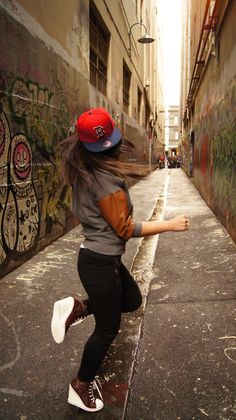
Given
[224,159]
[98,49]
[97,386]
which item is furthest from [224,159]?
[97,386]

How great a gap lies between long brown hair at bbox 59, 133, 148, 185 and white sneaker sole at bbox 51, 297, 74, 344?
77 cm

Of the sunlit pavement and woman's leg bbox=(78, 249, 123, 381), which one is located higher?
woman's leg bbox=(78, 249, 123, 381)

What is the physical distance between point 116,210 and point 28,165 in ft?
11.2

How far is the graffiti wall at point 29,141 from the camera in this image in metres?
4.45

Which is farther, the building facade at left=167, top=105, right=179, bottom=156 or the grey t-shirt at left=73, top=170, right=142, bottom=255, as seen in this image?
the building facade at left=167, top=105, right=179, bottom=156

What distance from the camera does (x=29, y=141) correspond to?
512 centimetres

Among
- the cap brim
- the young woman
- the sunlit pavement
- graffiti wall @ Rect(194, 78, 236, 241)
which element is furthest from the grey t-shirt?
graffiti wall @ Rect(194, 78, 236, 241)

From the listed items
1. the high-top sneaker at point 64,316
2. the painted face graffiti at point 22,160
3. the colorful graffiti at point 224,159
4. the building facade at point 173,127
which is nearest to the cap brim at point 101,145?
the high-top sneaker at point 64,316

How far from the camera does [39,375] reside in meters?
2.64

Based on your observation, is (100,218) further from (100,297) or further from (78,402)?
(78,402)

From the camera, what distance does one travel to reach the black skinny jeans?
2072mm

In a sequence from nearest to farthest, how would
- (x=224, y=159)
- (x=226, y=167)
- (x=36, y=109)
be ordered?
(x=36, y=109), (x=226, y=167), (x=224, y=159)

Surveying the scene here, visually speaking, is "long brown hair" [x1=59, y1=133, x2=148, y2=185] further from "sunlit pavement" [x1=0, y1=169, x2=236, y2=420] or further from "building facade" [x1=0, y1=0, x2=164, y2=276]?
Answer: "building facade" [x1=0, y1=0, x2=164, y2=276]

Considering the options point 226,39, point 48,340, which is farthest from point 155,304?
point 226,39
